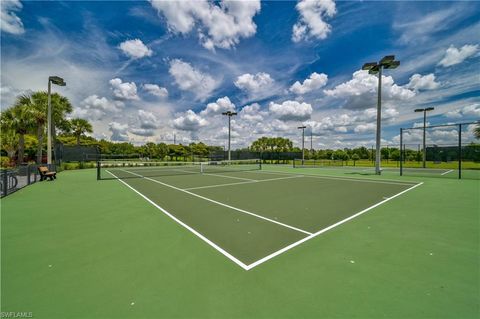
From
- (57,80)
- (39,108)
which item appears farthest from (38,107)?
(57,80)

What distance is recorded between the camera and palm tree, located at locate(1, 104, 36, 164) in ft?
67.0

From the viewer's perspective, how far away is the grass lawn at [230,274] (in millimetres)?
2199

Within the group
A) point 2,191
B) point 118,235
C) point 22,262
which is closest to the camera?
point 22,262

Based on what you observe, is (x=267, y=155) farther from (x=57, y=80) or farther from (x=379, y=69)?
(x=57, y=80)

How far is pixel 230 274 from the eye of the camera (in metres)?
2.83

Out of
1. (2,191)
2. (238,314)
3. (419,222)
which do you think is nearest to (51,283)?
(238,314)

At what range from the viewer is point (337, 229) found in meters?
4.60

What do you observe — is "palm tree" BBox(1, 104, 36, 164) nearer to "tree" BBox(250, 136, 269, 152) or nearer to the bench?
the bench

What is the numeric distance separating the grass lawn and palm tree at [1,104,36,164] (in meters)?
22.6

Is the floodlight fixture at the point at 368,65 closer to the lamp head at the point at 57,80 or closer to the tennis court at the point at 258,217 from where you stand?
the tennis court at the point at 258,217

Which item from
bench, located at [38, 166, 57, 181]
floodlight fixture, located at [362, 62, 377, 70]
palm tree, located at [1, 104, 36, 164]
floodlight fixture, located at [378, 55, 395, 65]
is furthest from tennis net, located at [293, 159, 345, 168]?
palm tree, located at [1, 104, 36, 164]

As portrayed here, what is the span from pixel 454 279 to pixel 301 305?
85.5 inches

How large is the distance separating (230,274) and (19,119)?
28.5 meters

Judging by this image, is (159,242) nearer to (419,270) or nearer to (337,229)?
(337,229)
